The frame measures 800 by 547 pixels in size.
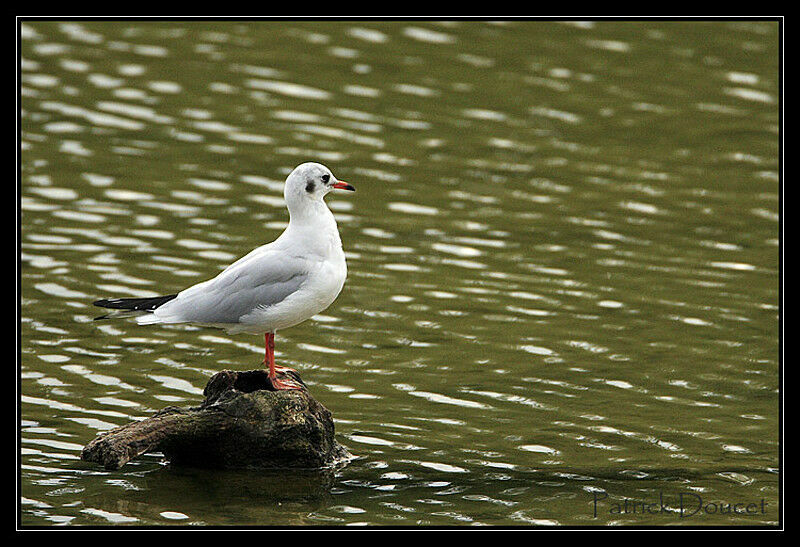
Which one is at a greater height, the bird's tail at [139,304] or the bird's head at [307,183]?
the bird's head at [307,183]

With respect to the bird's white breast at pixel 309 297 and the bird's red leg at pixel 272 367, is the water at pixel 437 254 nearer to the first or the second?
the bird's red leg at pixel 272 367

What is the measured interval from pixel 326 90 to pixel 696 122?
17.5 feet

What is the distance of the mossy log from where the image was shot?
1022 centimetres

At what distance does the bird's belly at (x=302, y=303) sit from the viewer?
10.3m

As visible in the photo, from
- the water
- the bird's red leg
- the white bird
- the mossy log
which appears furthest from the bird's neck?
the water

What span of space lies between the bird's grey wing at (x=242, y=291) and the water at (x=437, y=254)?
120 cm

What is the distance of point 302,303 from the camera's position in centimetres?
1034

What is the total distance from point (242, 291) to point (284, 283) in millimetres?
355

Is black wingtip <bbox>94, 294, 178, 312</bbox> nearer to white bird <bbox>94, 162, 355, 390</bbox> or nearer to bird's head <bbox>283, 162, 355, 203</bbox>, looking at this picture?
white bird <bbox>94, 162, 355, 390</bbox>

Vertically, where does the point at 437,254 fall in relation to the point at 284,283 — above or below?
above

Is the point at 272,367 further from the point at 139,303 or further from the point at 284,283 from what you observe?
the point at 139,303

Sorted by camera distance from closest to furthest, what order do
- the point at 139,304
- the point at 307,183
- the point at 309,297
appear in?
the point at 309,297, the point at 307,183, the point at 139,304

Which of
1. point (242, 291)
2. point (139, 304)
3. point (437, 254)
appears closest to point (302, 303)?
point (242, 291)

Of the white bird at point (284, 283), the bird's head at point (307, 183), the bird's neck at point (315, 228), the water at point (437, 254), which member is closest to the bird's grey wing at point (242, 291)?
the white bird at point (284, 283)
